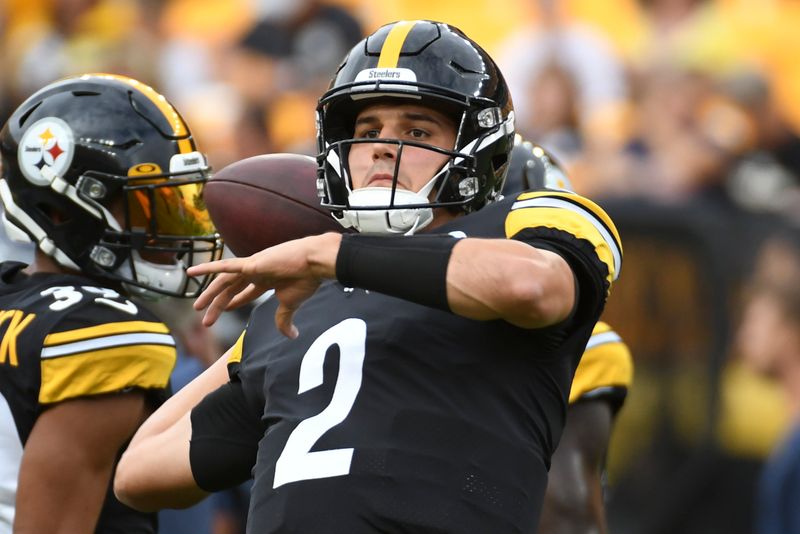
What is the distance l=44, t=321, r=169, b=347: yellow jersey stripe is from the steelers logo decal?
0.47 m

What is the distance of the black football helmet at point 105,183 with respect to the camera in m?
3.68

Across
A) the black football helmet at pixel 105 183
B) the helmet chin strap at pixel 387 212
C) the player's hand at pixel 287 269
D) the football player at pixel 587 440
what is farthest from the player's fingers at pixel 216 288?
the football player at pixel 587 440

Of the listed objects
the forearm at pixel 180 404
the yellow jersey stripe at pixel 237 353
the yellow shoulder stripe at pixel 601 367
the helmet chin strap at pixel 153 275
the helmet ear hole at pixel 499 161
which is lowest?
the yellow shoulder stripe at pixel 601 367

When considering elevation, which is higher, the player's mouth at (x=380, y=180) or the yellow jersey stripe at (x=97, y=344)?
the player's mouth at (x=380, y=180)

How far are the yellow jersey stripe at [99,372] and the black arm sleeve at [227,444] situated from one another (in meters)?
0.31

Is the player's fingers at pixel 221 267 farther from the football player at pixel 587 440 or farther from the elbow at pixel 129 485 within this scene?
the football player at pixel 587 440

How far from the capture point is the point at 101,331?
134 inches

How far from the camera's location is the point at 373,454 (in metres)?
2.76

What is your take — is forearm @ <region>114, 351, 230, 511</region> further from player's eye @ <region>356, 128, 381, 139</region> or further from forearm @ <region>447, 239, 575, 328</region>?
forearm @ <region>447, 239, 575, 328</region>

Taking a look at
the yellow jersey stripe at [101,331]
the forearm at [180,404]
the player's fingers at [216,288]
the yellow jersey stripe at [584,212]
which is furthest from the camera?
the yellow jersey stripe at [101,331]

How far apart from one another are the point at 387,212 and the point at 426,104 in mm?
279

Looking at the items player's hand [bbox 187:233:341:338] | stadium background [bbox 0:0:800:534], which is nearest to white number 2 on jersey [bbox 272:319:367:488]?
player's hand [bbox 187:233:341:338]

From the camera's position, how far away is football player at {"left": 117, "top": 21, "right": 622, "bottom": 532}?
105 inches

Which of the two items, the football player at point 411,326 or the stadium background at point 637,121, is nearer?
the football player at point 411,326
